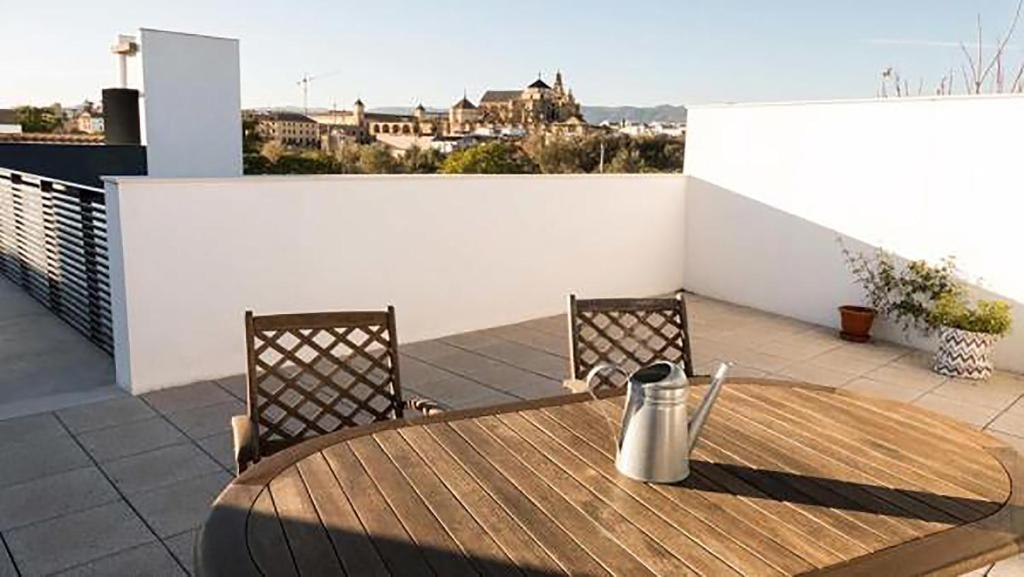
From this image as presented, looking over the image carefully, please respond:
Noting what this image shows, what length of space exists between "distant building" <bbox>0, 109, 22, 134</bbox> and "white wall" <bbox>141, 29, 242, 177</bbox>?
1034 centimetres

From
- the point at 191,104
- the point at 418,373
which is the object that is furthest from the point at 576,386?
the point at 191,104

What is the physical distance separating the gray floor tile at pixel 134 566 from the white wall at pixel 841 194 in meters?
Answer: 5.35

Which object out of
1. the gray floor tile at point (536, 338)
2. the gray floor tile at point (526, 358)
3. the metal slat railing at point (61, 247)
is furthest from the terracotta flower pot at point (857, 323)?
the metal slat railing at point (61, 247)

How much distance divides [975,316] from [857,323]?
918 millimetres

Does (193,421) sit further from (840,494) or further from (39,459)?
(840,494)

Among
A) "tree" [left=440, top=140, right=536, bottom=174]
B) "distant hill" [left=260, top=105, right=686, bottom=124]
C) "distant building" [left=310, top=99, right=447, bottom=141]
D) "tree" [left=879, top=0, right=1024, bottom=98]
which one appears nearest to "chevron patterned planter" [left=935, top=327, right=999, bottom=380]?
"tree" [left=879, top=0, right=1024, bottom=98]

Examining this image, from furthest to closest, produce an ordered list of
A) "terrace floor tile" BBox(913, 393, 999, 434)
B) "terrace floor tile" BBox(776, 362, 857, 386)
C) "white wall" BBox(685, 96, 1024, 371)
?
"white wall" BBox(685, 96, 1024, 371)
"terrace floor tile" BBox(776, 362, 857, 386)
"terrace floor tile" BBox(913, 393, 999, 434)

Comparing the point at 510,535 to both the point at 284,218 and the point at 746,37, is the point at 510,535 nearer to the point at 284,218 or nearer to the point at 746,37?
the point at 284,218

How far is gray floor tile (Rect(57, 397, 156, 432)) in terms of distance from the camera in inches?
141

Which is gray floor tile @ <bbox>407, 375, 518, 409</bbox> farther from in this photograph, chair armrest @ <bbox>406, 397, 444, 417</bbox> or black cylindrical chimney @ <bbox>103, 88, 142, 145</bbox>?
black cylindrical chimney @ <bbox>103, 88, 142, 145</bbox>

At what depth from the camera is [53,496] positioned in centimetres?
281

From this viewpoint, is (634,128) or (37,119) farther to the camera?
(37,119)

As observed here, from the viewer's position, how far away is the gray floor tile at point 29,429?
3359 millimetres

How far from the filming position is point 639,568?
48.4 inches
